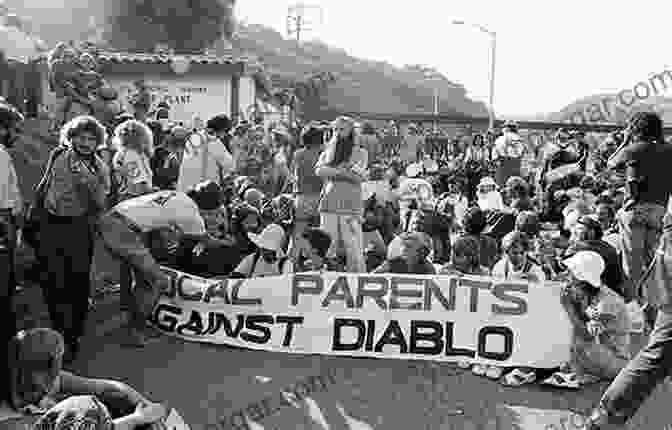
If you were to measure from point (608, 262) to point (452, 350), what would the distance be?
1.30 m

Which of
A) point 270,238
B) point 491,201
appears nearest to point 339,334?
point 270,238

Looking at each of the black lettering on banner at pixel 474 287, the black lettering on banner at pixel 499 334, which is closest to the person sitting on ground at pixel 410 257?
the black lettering on banner at pixel 474 287

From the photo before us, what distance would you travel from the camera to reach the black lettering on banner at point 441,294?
5688 mm

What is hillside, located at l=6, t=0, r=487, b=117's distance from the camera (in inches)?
2461

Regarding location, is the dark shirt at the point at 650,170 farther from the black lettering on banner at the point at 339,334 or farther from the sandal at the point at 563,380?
the black lettering on banner at the point at 339,334

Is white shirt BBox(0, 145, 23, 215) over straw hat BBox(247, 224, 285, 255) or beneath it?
over

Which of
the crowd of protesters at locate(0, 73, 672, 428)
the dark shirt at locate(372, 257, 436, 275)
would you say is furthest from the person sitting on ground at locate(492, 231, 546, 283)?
the dark shirt at locate(372, 257, 436, 275)

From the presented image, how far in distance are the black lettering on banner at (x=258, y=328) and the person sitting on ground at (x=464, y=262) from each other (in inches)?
51.8

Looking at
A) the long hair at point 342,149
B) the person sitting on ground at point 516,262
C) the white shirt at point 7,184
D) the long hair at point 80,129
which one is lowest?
the person sitting on ground at point 516,262

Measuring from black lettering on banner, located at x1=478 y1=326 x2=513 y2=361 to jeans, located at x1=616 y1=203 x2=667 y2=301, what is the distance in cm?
111

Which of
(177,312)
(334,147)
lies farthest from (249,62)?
(177,312)

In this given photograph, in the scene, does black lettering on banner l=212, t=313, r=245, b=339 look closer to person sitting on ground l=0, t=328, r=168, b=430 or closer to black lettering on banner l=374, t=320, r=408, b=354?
black lettering on banner l=374, t=320, r=408, b=354

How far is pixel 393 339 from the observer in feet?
18.6

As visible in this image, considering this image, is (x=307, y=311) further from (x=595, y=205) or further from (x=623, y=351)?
(x=595, y=205)
